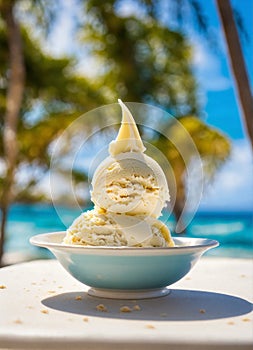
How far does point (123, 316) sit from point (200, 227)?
20.4m

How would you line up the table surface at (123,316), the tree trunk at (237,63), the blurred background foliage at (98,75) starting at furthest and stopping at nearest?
the blurred background foliage at (98,75) < the tree trunk at (237,63) < the table surface at (123,316)

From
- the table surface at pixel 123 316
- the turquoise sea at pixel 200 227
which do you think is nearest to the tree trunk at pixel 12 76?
the table surface at pixel 123 316

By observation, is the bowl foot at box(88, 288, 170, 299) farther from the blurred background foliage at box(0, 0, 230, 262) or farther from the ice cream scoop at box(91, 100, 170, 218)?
the blurred background foliage at box(0, 0, 230, 262)

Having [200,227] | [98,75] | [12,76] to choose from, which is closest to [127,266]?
[12,76]

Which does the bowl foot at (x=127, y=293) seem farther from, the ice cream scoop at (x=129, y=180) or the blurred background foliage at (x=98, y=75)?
the blurred background foliage at (x=98, y=75)

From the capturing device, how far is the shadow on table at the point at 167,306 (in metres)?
1.26

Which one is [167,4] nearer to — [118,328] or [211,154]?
[211,154]

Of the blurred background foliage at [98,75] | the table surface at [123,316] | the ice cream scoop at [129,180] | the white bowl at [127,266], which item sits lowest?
the table surface at [123,316]

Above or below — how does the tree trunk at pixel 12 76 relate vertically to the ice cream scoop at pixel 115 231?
above

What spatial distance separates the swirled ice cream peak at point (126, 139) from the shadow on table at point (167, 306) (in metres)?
0.37

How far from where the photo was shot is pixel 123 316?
1.25m

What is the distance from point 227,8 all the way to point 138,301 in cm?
378

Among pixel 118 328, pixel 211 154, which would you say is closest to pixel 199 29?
A: pixel 211 154

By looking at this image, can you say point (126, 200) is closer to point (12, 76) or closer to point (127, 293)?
point (127, 293)
